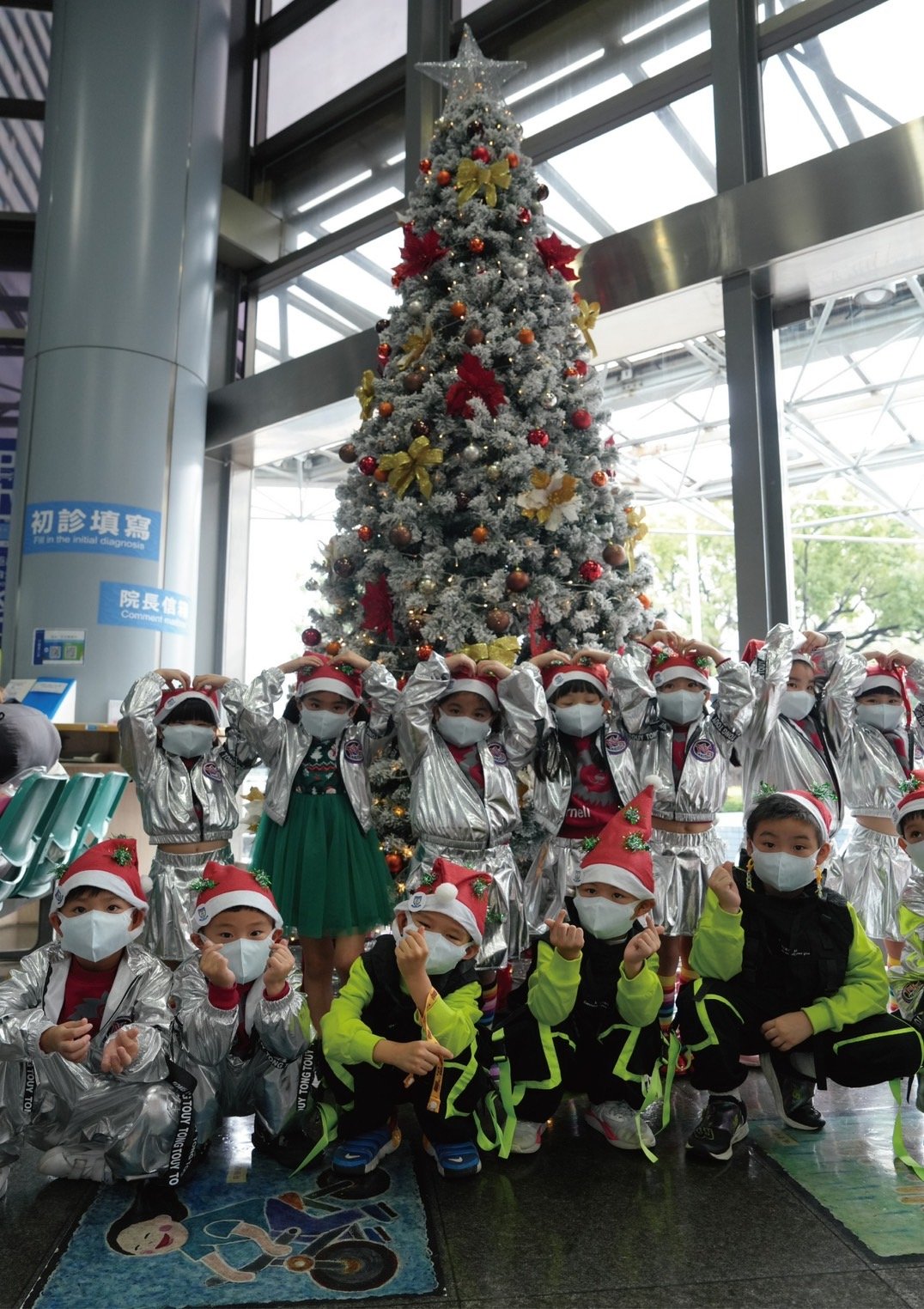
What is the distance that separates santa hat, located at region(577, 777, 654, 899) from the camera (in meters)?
2.64

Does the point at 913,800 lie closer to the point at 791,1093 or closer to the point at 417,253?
the point at 791,1093

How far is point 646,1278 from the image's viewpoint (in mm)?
1897

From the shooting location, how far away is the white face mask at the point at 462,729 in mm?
3323

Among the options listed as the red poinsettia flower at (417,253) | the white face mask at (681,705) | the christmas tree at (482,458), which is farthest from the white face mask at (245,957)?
the red poinsettia flower at (417,253)

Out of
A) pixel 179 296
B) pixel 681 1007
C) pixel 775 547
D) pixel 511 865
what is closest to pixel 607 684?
pixel 511 865

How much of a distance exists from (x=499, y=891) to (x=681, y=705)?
36.1 inches

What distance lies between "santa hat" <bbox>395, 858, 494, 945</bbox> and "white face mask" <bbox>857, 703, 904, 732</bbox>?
204 centimetres

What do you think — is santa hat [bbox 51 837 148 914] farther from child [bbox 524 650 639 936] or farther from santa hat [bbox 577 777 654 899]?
child [bbox 524 650 639 936]

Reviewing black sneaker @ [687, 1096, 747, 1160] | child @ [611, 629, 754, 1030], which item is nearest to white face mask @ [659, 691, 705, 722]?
child @ [611, 629, 754, 1030]

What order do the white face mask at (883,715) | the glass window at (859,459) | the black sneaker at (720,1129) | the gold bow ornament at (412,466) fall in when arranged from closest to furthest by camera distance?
the black sneaker at (720,1129)
the white face mask at (883,715)
the gold bow ornament at (412,466)
the glass window at (859,459)

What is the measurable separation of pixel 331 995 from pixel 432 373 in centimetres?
305

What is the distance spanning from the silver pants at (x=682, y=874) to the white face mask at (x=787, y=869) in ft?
2.20

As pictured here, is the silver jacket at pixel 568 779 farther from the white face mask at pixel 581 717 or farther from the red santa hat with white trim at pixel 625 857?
the red santa hat with white trim at pixel 625 857

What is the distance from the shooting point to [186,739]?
131 inches
